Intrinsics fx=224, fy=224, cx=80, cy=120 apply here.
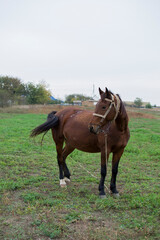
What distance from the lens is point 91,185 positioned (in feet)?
17.1

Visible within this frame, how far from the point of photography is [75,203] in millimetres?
4117

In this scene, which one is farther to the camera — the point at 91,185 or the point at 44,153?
the point at 44,153

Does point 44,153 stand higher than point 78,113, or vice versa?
point 78,113

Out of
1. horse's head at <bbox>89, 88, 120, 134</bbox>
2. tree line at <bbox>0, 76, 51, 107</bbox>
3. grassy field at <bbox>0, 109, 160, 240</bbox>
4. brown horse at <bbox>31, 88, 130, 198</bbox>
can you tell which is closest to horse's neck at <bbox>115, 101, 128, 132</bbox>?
brown horse at <bbox>31, 88, 130, 198</bbox>

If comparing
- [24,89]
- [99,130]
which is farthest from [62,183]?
[24,89]

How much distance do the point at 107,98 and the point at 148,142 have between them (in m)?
7.32

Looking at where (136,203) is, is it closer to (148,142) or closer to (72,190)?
(72,190)

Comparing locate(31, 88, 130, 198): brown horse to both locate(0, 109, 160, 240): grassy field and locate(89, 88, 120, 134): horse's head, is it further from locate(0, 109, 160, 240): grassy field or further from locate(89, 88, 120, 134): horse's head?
locate(0, 109, 160, 240): grassy field

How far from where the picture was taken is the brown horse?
414 centimetres

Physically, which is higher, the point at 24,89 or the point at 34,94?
the point at 24,89

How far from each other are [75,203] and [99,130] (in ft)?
4.63

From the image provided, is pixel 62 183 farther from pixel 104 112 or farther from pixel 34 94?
pixel 34 94

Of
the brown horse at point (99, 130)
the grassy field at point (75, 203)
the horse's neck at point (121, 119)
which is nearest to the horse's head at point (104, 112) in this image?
the brown horse at point (99, 130)

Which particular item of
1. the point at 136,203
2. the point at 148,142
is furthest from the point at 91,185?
the point at 148,142
